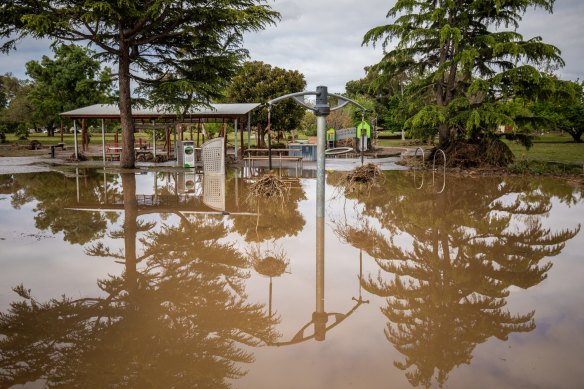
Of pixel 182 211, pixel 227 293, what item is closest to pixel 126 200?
pixel 182 211

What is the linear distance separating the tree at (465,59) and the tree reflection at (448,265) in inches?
334

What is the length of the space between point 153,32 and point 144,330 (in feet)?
71.7

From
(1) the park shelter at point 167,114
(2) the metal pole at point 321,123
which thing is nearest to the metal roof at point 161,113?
(1) the park shelter at point 167,114

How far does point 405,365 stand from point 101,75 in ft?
187

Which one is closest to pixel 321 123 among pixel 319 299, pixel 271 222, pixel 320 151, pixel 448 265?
pixel 320 151

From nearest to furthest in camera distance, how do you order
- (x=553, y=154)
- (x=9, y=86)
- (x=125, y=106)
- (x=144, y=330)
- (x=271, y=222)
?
1. (x=144, y=330)
2. (x=271, y=222)
3. (x=125, y=106)
4. (x=553, y=154)
5. (x=9, y=86)

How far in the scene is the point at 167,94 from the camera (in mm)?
22156

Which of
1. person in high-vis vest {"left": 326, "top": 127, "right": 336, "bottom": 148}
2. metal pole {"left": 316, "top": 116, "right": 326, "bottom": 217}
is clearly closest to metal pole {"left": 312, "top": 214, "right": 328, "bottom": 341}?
metal pole {"left": 316, "top": 116, "right": 326, "bottom": 217}

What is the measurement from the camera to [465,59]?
1839 centimetres

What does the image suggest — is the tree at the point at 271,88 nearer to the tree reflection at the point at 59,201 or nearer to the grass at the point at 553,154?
the grass at the point at 553,154

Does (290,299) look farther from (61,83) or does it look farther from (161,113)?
(61,83)

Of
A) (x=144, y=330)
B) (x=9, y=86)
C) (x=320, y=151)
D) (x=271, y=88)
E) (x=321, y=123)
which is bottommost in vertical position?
(x=144, y=330)

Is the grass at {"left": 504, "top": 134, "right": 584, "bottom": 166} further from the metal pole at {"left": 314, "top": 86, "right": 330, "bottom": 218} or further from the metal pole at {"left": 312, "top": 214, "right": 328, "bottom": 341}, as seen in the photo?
the metal pole at {"left": 312, "top": 214, "right": 328, "bottom": 341}

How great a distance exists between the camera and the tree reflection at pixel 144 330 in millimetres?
3102
